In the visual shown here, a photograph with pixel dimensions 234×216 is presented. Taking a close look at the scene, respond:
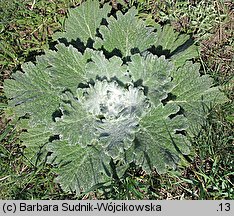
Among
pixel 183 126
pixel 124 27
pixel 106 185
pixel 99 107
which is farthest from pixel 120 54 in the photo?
pixel 106 185

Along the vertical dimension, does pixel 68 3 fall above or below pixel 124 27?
above

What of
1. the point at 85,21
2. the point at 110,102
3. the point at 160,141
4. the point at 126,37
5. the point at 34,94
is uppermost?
the point at 85,21

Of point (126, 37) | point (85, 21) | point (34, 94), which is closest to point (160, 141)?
point (126, 37)

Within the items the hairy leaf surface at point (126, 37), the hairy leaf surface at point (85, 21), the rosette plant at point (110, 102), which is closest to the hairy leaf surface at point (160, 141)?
the rosette plant at point (110, 102)

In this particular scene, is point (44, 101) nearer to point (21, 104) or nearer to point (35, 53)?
point (21, 104)

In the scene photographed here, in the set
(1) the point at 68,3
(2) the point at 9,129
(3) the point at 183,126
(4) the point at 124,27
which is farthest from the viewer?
(1) the point at 68,3

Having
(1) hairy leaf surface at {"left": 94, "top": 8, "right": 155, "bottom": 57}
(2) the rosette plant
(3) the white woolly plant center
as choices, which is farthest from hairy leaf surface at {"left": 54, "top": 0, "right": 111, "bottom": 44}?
(3) the white woolly plant center

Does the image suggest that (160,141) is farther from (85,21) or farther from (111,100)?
(85,21)
